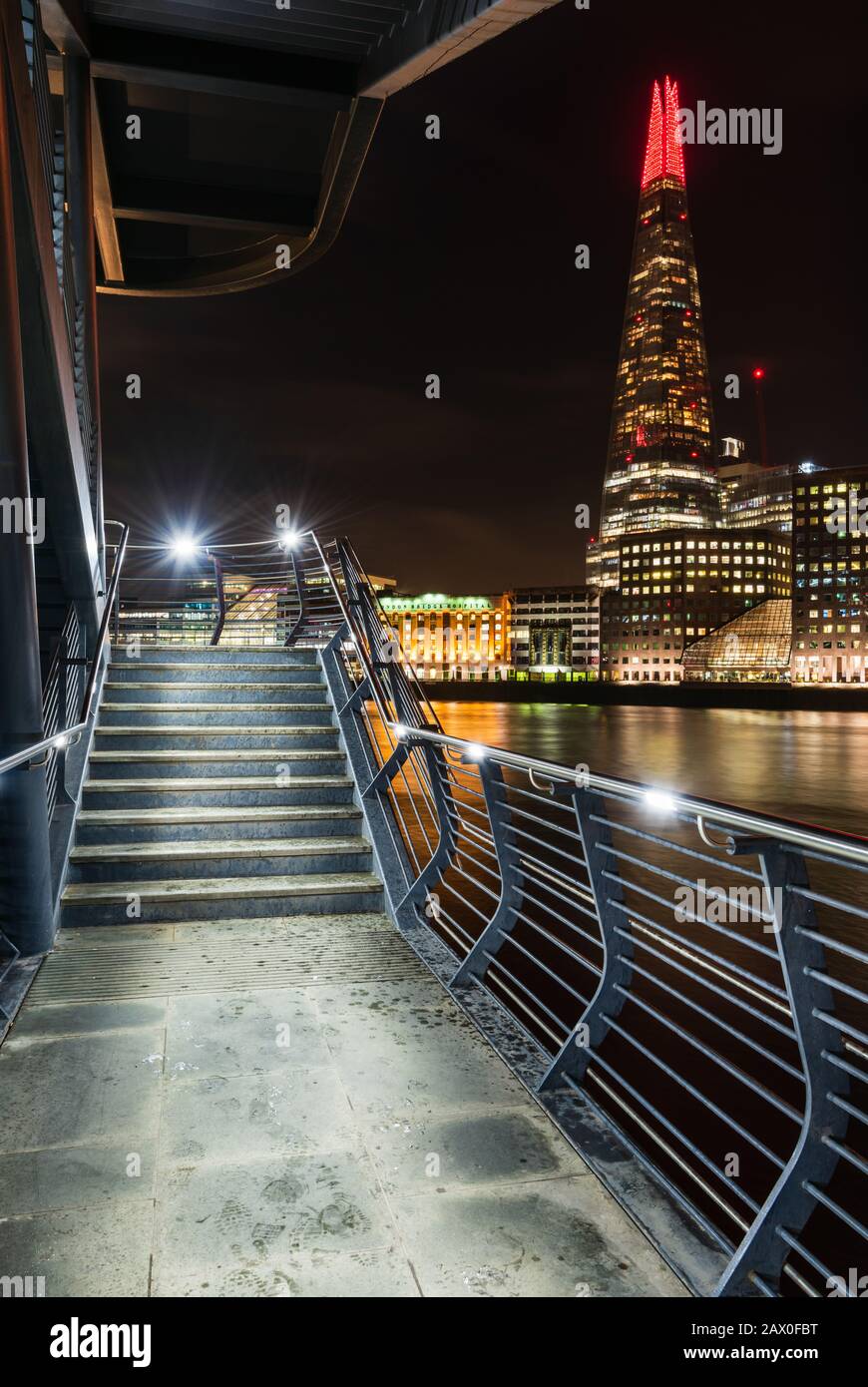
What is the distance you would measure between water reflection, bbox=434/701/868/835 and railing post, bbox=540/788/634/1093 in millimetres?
8638

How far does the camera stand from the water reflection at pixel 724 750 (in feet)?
65.5

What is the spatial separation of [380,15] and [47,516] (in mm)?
5456

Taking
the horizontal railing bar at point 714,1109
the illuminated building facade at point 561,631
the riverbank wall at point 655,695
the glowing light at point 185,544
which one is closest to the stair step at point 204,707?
the glowing light at point 185,544

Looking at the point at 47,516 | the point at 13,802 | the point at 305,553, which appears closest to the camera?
the point at 13,802

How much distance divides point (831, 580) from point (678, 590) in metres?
25.6

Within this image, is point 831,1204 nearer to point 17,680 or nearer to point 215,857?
point 17,680

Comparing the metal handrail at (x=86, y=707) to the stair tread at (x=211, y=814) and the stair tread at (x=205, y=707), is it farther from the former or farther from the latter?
the stair tread at (x=211, y=814)

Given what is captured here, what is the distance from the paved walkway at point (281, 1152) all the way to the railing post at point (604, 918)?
427mm

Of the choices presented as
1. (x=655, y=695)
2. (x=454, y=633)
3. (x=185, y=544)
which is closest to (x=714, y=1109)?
(x=185, y=544)

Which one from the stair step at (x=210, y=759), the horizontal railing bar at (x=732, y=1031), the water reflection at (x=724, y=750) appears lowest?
the water reflection at (x=724, y=750)

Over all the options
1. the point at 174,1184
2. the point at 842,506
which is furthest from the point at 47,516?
the point at 842,506

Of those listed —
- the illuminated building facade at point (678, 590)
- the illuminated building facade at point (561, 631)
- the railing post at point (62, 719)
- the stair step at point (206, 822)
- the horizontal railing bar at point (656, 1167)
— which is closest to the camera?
the horizontal railing bar at point (656, 1167)

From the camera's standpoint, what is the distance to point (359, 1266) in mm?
2318

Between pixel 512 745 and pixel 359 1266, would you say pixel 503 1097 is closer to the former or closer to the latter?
pixel 359 1266
